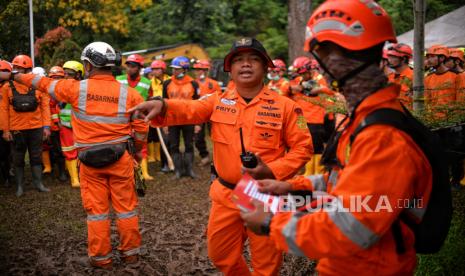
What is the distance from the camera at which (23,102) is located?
819cm

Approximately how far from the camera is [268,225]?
2.16m

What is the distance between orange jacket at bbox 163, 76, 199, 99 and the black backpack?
2.81 m

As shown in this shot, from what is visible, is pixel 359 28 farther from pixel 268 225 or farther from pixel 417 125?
pixel 268 225

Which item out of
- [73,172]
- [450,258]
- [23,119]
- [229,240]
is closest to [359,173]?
[229,240]

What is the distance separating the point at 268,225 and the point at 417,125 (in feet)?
2.94

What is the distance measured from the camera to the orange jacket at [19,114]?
8.17 meters

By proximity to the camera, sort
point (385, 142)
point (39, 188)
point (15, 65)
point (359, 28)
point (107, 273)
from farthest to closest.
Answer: point (39, 188) → point (15, 65) → point (107, 273) → point (359, 28) → point (385, 142)

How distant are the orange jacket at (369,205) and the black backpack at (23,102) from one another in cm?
734

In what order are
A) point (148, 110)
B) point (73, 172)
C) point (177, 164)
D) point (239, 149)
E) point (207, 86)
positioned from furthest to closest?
point (207, 86) → point (177, 164) → point (73, 172) → point (239, 149) → point (148, 110)

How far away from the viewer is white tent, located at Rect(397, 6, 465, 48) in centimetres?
687

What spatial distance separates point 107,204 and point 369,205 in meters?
3.89

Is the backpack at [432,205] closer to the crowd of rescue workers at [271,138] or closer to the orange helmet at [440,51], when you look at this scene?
the crowd of rescue workers at [271,138]

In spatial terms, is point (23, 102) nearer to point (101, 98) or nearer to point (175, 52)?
point (101, 98)

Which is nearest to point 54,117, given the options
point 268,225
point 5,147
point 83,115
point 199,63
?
point 5,147
